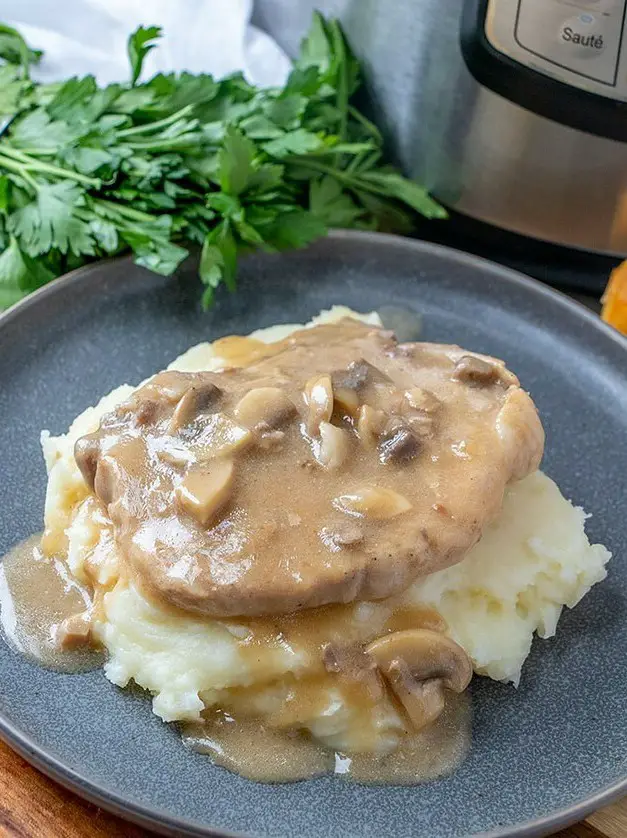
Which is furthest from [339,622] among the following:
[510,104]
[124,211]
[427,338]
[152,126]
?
[510,104]

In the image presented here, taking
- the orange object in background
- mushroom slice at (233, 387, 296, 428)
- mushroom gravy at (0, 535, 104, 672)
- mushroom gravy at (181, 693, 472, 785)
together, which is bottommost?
mushroom gravy at (181, 693, 472, 785)

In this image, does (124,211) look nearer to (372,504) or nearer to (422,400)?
(422,400)

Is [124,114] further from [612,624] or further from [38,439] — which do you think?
[612,624]

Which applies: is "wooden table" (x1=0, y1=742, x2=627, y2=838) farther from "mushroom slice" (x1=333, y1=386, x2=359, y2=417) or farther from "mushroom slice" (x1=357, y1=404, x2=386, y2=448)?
"mushroom slice" (x1=333, y1=386, x2=359, y2=417)

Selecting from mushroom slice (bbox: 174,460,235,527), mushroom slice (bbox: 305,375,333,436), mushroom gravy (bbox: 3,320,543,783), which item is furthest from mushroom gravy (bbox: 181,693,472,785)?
mushroom slice (bbox: 305,375,333,436)

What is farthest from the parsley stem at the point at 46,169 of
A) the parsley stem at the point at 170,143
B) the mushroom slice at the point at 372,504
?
the mushroom slice at the point at 372,504

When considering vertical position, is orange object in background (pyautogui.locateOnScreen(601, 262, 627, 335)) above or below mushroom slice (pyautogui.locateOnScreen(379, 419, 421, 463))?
below

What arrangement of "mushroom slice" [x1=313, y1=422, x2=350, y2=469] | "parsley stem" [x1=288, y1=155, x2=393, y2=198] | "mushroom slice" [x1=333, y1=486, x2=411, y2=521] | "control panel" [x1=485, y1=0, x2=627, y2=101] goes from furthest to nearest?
1. "parsley stem" [x1=288, y1=155, x2=393, y2=198]
2. "control panel" [x1=485, y1=0, x2=627, y2=101]
3. "mushroom slice" [x1=313, y1=422, x2=350, y2=469]
4. "mushroom slice" [x1=333, y1=486, x2=411, y2=521]

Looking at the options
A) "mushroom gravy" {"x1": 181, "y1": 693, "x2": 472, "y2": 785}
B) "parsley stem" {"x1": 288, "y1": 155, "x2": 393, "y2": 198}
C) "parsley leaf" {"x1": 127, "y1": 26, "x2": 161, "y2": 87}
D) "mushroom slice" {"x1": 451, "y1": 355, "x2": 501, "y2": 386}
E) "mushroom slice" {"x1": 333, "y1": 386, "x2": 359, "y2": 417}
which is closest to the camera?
"mushroom gravy" {"x1": 181, "y1": 693, "x2": 472, "y2": 785}
